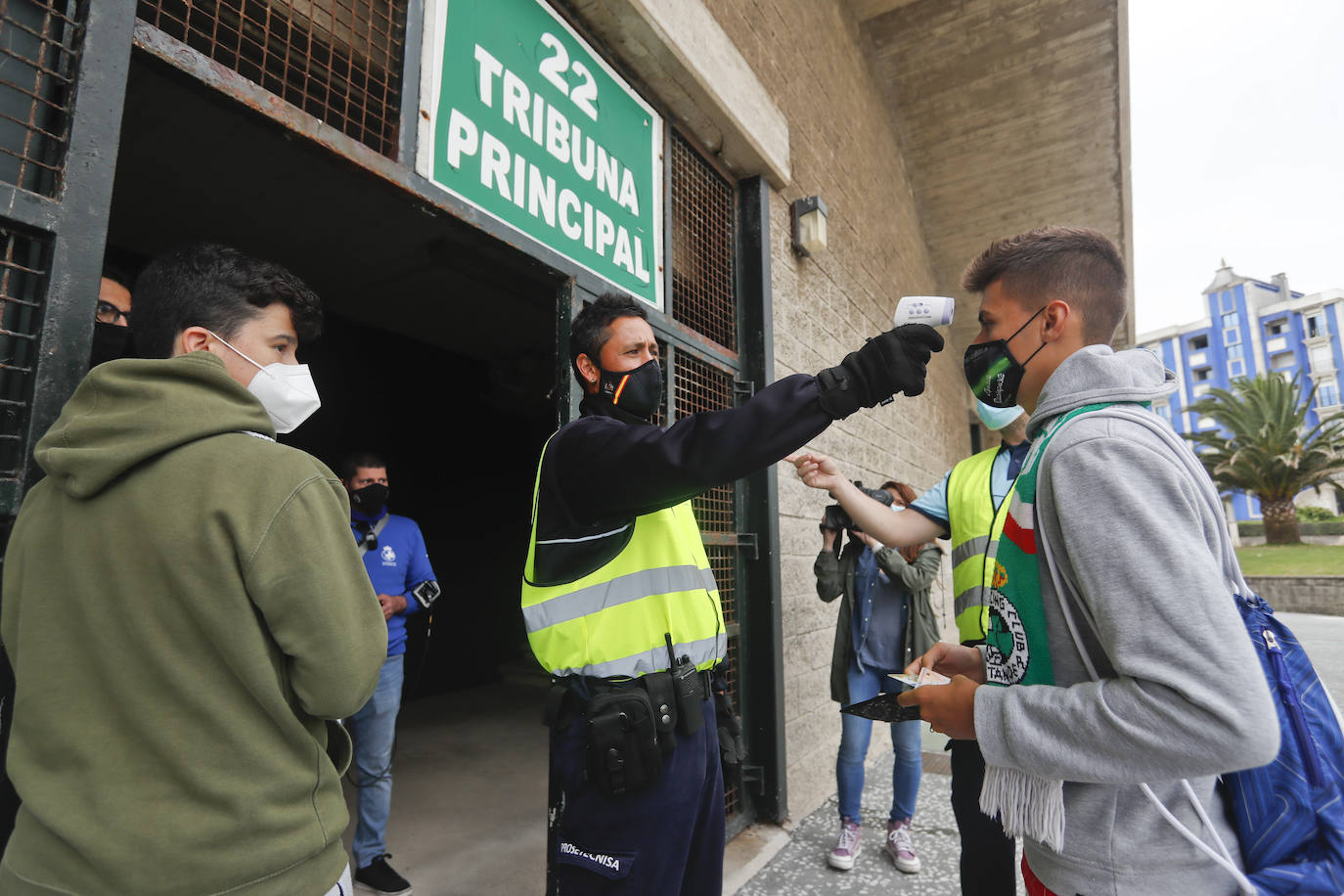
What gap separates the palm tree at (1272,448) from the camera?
2467cm

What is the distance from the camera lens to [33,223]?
120cm

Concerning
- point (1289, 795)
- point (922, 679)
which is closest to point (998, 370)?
point (922, 679)

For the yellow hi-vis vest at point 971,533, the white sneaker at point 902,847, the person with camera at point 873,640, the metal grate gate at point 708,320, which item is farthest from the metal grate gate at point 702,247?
the white sneaker at point 902,847

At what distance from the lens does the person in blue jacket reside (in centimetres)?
296

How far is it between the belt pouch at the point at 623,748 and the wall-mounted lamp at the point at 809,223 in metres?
3.55

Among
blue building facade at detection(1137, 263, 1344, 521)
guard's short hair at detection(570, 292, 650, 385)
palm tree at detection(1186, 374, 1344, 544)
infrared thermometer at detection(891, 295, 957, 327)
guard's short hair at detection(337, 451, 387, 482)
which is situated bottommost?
guard's short hair at detection(337, 451, 387, 482)

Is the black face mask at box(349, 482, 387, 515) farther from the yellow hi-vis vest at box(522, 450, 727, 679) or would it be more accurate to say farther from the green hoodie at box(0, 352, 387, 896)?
the green hoodie at box(0, 352, 387, 896)

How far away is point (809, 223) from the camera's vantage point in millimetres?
4355

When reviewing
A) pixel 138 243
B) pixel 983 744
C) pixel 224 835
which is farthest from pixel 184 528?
pixel 138 243

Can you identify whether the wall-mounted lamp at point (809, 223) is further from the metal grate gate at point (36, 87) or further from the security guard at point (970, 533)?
the metal grate gate at point (36, 87)

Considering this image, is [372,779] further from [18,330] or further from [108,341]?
[18,330]

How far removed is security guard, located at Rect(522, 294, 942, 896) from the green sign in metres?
0.97

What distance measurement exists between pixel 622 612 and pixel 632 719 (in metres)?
0.25

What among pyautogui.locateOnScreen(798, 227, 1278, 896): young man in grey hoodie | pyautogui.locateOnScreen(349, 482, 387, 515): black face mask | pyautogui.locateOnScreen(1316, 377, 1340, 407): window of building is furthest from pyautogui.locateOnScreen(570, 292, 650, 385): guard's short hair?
pyautogui.locateOnScreen(1316, 377, 1340, 407): window of building
